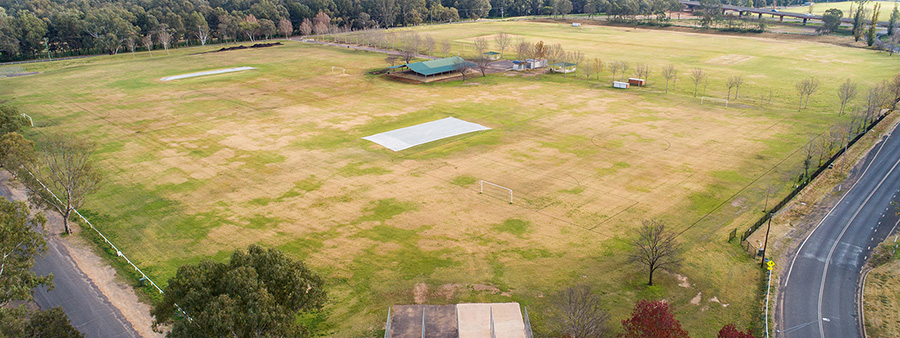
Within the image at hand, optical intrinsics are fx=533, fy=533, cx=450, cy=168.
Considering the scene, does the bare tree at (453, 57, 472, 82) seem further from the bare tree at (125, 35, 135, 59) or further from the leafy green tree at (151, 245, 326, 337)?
the bare tree at (125, 35, 135, 59)

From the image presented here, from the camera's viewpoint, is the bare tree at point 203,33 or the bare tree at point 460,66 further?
the bare tree at point 203,33

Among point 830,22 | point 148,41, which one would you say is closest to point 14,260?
point 148,41

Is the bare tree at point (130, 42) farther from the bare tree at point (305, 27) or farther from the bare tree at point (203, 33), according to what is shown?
the bare tree at point (305, 27)

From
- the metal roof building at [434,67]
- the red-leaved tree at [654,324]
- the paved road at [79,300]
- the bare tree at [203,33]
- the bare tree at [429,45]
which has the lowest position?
the paved road at [79,300]

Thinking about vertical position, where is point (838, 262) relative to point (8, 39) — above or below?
below

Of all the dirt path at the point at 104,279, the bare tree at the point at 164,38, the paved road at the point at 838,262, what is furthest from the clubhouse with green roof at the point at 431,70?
the bare tree at the point at 164,38

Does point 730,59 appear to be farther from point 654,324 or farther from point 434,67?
point 654,324
